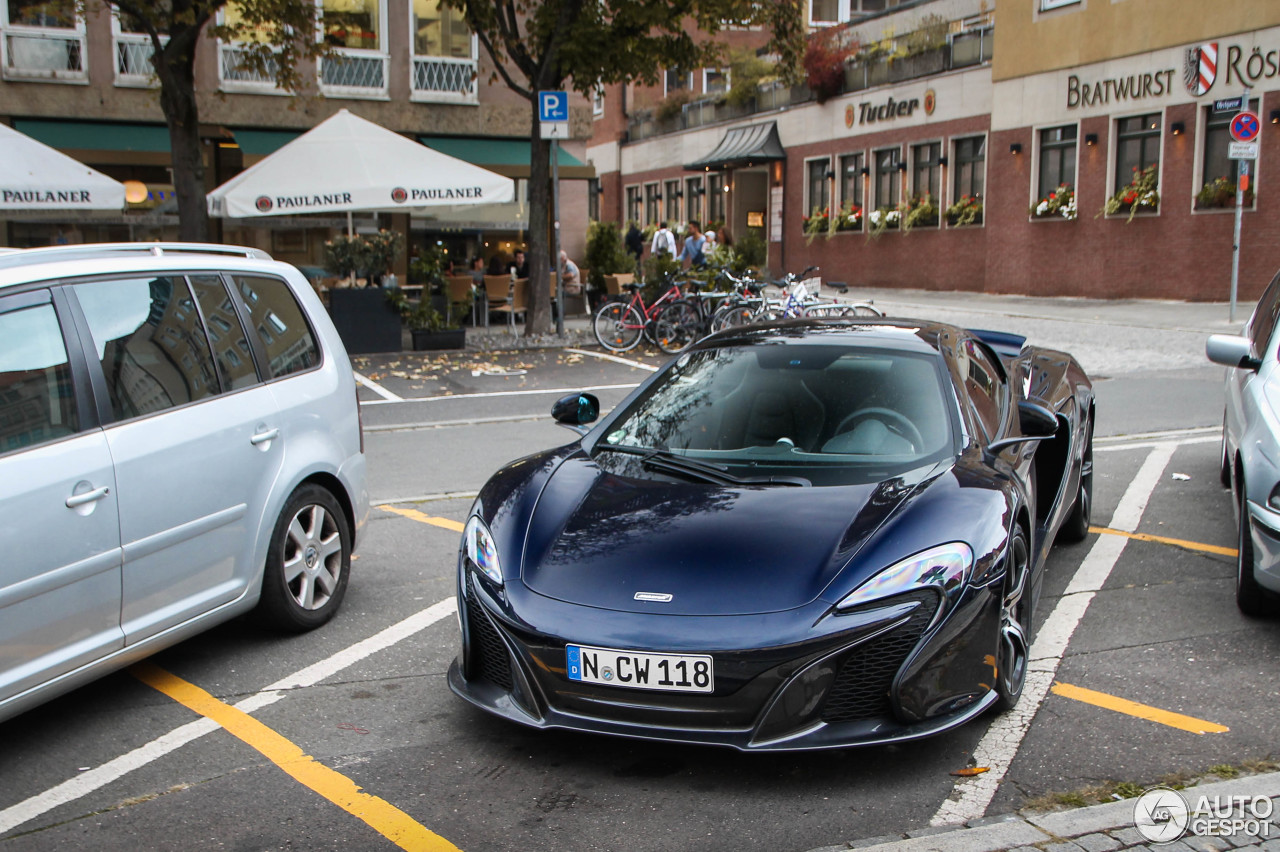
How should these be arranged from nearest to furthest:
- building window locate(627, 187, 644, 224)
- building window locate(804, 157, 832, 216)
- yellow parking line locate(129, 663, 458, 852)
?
yellow parking line locate(129, 663, 458, 852) < building window locate(804, 157, 832, 216) < building window locate(627, 187, 644, 224)

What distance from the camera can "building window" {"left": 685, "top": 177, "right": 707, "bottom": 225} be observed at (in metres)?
43.9

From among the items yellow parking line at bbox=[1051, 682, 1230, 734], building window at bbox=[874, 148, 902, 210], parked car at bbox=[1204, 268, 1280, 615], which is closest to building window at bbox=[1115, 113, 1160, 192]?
building window at bbox=[874, 148, 902, 210]

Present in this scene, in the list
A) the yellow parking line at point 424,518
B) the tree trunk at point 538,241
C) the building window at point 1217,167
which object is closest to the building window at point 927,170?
the building window at point 1217,167

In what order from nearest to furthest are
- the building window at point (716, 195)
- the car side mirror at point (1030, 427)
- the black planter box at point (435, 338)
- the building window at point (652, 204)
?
1. the car side mirror at point (1030, 427)
2. the black planter box at point (435, 338)
3. the building window at point (716, 195)
4. the building window at point (652, 204)

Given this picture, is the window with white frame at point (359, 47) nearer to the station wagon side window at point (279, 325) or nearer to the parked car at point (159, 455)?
the parked car at point (159, 455)

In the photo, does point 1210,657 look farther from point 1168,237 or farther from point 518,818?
point 1168,237

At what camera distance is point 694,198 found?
44.4 meters

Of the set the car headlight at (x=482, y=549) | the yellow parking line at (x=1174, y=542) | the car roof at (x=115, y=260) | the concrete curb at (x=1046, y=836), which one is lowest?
the yellow parking line at (x=1174, y=542)

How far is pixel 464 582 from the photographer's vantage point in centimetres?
408

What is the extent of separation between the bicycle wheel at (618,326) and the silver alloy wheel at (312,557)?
478 inches

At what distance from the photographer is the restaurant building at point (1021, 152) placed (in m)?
23.1

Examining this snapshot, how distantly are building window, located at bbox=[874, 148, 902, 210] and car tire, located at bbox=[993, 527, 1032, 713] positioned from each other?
29.7 meters

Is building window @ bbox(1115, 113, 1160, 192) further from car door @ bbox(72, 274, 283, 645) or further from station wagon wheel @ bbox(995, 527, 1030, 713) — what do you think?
car door @ bbox(72, 274, 283, 645)

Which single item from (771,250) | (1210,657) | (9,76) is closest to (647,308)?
(9,76)
